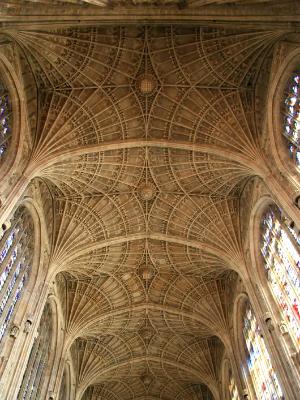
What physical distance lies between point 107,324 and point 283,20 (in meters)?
22.1

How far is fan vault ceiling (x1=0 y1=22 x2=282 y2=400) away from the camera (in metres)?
18.0

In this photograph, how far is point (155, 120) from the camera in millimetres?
20312

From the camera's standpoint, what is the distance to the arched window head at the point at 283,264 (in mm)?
16125

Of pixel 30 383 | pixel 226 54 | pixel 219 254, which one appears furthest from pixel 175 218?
pixel 30 383

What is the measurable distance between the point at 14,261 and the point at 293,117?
46.5ft

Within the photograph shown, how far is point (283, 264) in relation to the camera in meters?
17.5

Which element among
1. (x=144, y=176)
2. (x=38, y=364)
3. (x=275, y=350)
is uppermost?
(x=144, y=176)

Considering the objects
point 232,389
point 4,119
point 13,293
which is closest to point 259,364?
point 232,389

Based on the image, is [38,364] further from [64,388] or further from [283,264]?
[283,264]

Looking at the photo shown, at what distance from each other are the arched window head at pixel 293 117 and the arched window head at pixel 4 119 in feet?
40.9

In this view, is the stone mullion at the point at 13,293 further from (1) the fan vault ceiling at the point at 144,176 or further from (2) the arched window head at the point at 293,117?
(2) the arched window head at the point at 293,117

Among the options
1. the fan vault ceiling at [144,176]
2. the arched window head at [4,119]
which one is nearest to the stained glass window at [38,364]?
the fan vault ceiling at [144,176]

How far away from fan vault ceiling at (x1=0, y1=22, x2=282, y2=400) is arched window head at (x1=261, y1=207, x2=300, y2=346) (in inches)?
97.8

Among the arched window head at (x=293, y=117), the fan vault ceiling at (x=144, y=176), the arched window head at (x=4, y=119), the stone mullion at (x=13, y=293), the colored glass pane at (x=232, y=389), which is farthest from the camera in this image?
the colored glass pane at (x=232, y=389)
